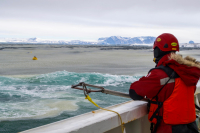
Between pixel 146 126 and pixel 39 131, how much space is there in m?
1.34

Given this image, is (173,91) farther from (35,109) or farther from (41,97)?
(41,97)

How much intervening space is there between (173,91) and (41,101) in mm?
7553

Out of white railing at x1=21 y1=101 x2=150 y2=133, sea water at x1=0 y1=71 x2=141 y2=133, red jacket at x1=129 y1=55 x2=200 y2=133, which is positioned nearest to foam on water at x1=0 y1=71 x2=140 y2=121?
sea water at x1=0 y1=71 x2=141 y2=133

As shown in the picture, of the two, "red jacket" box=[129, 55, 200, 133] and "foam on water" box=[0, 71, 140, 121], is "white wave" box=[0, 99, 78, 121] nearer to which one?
"foam on water" box=[0, 71, 140, 121]

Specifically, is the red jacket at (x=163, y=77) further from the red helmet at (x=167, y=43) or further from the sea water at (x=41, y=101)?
the sea water at (x=41, y=101)

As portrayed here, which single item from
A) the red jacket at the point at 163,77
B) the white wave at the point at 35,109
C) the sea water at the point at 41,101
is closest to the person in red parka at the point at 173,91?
the red jacket at the point at 163,77

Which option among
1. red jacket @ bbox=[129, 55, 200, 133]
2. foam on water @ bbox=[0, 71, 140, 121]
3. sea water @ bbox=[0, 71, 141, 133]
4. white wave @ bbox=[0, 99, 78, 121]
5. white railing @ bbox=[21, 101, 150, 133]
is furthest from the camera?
foam on water @ bbox=[0, 71, 140, 121]

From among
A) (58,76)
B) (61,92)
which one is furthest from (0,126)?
(58,76)

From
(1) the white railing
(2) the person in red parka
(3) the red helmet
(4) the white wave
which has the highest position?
(3) the red helmet

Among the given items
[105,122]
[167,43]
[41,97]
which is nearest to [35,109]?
[41,97]

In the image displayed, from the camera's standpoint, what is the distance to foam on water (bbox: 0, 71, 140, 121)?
7.45m

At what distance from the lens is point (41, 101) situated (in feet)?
28.4

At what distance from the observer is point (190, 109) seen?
6.33 ft

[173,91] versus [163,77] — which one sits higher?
[163,77]
